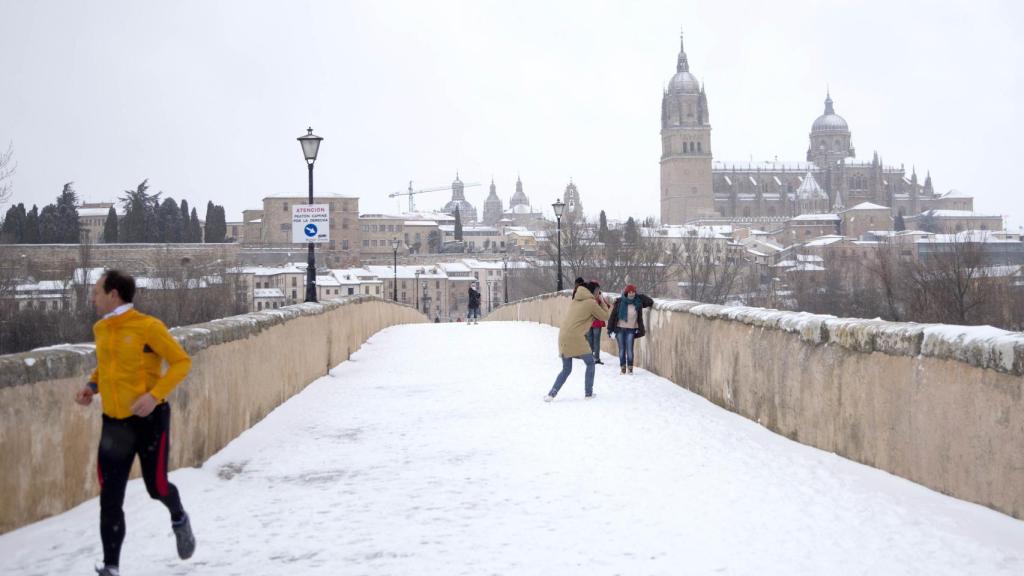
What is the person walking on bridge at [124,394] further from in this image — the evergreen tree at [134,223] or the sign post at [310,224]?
the evergreen tree at [134,223]

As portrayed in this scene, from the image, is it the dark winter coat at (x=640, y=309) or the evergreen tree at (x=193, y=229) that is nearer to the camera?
the dark winter coat at (x=640, y=309)

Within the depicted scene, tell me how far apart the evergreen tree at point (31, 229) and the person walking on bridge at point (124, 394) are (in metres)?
114

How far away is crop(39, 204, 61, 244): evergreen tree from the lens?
4413 inches

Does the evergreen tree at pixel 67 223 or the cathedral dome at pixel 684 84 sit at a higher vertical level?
the cathedral dome at pixel 684 84

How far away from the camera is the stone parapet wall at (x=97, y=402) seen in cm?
592

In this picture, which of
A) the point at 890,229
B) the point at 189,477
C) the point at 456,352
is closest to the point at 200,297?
the point at 456,352

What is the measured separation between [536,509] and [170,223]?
123480 millimetres

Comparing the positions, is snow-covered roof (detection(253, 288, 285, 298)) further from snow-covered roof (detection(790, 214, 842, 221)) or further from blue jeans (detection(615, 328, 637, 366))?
blue jeans (detection(615, 328, 637, 366))

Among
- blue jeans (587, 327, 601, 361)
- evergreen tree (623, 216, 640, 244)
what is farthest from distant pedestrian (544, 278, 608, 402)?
evergreen tree (623, 216, 640, 244)

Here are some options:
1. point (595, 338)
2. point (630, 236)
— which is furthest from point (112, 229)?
point (595, 338)

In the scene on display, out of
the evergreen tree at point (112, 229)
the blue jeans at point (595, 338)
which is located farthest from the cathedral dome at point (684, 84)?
the blue jeans at point (595, 338)

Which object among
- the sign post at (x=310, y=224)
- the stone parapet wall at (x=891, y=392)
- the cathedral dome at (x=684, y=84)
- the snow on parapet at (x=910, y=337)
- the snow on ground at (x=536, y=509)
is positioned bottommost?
the snow on ground at (x=536, y=509)

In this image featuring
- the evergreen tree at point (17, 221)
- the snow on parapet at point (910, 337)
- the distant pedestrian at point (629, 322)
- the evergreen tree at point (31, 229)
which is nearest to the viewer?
the snow on parapet at point (910, 337)

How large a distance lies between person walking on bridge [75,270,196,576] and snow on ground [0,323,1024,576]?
52cm
